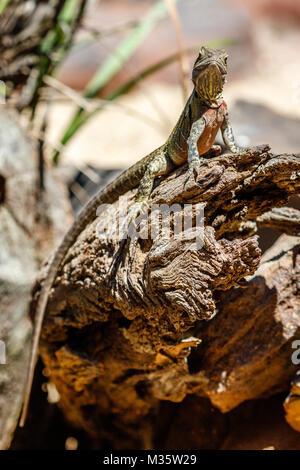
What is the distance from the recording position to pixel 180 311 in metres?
1.99

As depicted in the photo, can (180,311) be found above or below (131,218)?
below

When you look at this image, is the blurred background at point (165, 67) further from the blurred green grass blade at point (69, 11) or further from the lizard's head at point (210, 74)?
the lizard's head at point (210, 74)

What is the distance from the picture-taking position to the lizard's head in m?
2.30

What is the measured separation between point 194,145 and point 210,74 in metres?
0.35

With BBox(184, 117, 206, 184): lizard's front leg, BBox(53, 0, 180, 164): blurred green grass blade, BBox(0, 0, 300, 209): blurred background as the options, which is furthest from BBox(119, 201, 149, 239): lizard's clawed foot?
BBox(0, 0, 300, 209): blurred background

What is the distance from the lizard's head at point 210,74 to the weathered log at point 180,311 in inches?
15.9

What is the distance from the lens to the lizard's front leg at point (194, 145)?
218 centimetres

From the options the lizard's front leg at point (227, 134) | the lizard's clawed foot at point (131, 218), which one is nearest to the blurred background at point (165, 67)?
the lizard's front leg at point (227, 134)

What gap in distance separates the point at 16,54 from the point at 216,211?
11.4ft

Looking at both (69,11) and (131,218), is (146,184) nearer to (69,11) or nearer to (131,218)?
(131,218)

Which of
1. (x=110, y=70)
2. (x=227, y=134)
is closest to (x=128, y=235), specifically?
(x=227, y=134)

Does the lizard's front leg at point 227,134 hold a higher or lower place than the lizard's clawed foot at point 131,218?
higher

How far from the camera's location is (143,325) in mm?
2387
